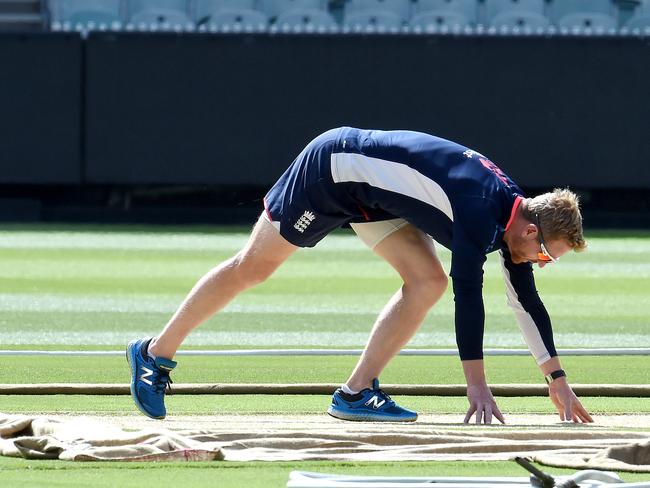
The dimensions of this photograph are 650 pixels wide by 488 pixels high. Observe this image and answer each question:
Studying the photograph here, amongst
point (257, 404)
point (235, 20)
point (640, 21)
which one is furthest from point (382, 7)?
point (257, 404)

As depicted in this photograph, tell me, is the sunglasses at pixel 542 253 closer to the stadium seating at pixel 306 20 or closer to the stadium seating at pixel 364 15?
the stadium seating at pixel 364 15

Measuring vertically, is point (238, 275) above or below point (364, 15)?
below

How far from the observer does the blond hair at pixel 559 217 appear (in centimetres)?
495

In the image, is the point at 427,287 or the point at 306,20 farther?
the point at 306,20

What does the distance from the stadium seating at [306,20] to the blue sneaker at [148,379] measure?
14.3m

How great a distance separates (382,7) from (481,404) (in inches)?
601

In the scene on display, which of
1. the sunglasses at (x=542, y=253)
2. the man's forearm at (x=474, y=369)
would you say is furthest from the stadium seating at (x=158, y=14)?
the man's forearm at (x=474, y=369)

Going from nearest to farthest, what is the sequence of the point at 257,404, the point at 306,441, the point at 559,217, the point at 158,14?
the point at 306,441 → the point at 559,217 → the point at 257,404 → the point at 158,14

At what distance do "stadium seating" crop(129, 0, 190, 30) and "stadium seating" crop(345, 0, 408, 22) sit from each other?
2384 mm

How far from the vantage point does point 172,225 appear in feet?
60.0

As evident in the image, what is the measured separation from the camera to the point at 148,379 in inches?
213

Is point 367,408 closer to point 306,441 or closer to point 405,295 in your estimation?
point 405,295

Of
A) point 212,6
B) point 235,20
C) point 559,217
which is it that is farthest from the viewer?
point 212,6

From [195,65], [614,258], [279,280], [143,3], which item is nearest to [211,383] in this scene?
[279,280]
